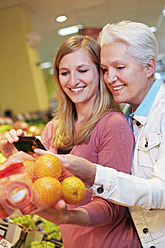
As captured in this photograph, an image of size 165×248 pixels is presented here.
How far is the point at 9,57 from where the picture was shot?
20.6 feet

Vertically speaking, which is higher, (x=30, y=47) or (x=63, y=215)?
(x=30, y=47)

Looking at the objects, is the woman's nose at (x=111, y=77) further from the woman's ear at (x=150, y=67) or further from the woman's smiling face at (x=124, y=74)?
the woman's ear at (x=150, y=67)

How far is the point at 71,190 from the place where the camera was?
32.9 inches

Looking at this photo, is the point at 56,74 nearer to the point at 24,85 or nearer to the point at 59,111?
the point at 59,111


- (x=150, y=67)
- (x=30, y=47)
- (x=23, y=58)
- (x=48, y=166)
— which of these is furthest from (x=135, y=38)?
(x=30, y=47)

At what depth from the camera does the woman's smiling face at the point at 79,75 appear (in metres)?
1.43

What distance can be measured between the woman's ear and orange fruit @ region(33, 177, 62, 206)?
2.54 ft

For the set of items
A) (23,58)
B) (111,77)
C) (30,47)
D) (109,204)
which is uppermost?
(30,47)

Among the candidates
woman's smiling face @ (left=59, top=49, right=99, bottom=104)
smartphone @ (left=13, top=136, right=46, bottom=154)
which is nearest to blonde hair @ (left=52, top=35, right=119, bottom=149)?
woman's smiling face @ (left=59, top=49, right=99, bottom=104)

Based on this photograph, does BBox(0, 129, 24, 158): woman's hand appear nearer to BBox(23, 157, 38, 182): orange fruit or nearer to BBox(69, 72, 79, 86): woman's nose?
BBox(23, 157, 38, 182): orange fruit

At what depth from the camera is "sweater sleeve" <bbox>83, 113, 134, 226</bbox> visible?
45.7 inches

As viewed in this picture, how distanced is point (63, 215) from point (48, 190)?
0.16m

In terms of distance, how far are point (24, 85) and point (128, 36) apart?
5.39 meters

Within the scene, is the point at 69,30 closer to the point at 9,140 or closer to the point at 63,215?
the point at 9,140
